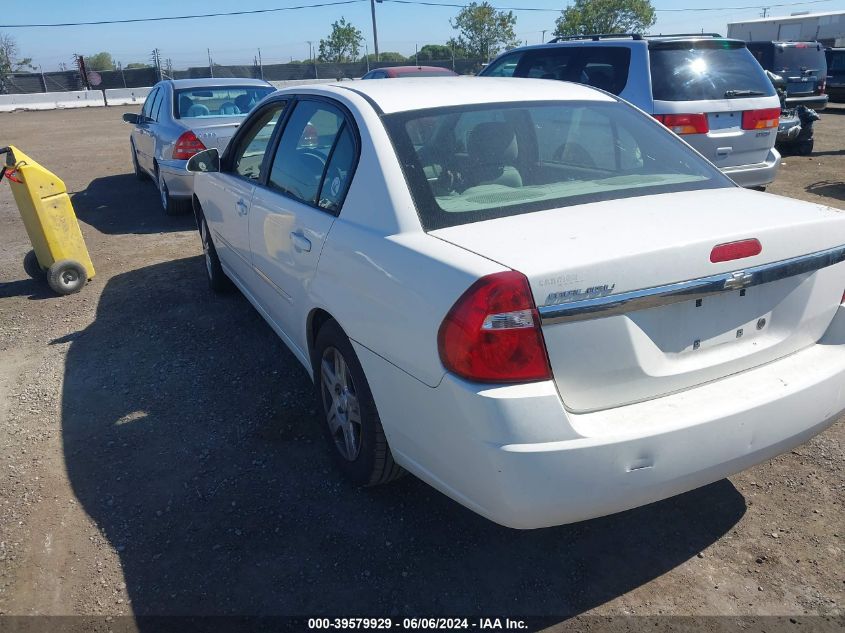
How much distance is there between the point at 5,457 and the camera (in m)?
3.55

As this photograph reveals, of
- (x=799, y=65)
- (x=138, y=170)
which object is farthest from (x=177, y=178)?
(x=799, y=65)

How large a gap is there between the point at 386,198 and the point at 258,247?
158 cm

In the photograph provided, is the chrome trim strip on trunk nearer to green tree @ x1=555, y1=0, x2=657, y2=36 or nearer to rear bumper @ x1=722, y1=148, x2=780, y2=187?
rear bumper @ x1=722, y1=148, x2=780, y2=187

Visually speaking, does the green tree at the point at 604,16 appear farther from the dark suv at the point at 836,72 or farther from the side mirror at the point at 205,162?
the side mirror at the point at 205,162

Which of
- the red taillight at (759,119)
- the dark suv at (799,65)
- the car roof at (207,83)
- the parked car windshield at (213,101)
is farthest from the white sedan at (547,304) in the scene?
the dark suv at (799,65)

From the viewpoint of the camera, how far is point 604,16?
64.9 m

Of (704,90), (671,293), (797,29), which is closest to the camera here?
(671,293)

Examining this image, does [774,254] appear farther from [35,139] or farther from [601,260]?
[35,139]

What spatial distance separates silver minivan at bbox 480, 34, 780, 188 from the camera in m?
6.43

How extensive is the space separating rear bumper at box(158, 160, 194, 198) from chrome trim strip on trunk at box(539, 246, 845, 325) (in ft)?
23.4

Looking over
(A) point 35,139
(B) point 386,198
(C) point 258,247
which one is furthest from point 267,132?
(A) point 35,139

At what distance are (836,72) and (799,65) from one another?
266 inches

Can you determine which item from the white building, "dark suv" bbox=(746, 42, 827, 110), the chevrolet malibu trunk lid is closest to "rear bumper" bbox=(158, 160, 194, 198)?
the chevrolet malibu trunk lid

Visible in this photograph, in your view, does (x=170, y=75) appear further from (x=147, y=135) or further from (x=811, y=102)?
(x=811, y=102)
